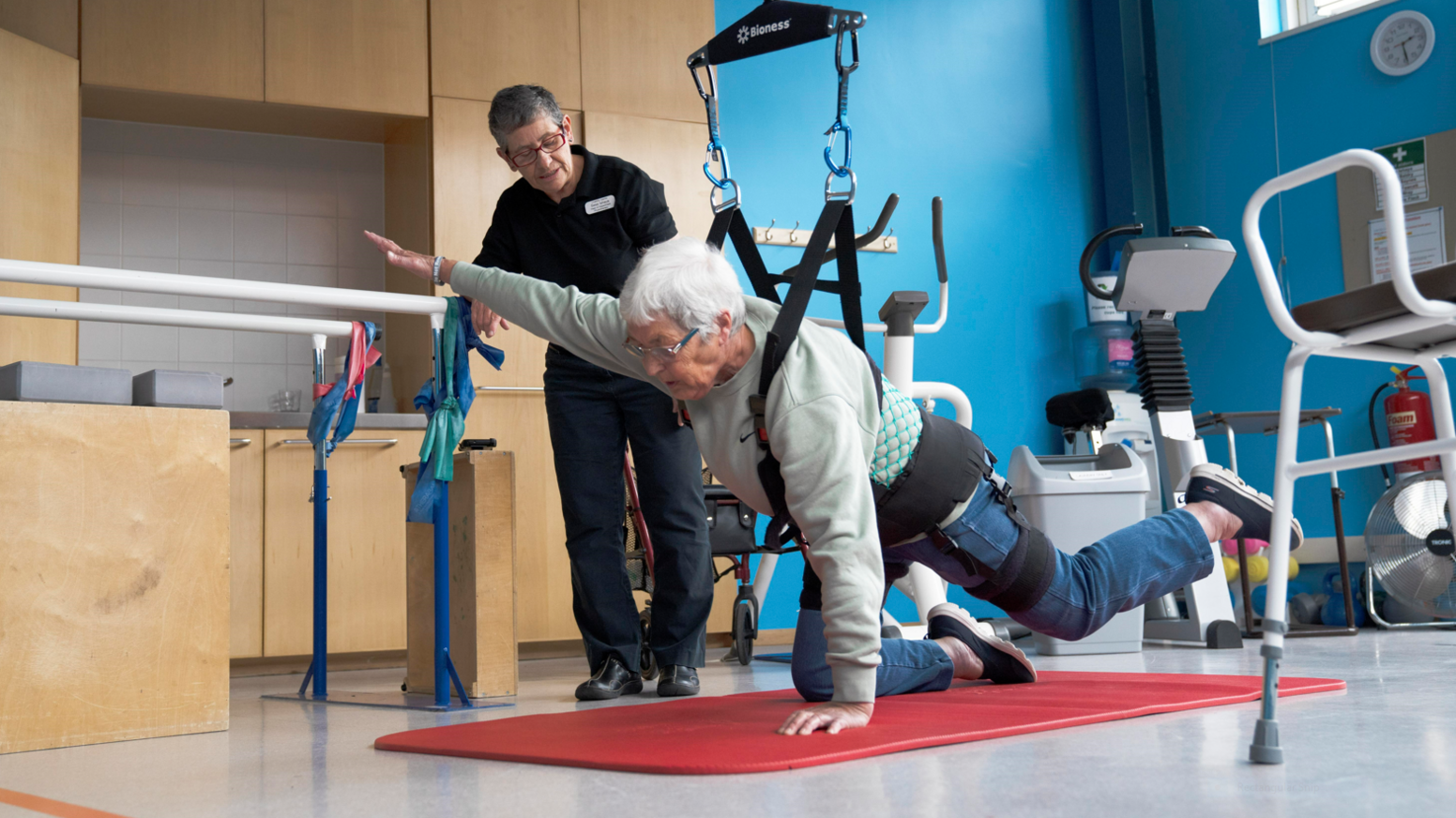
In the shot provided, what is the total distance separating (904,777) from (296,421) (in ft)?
10.1

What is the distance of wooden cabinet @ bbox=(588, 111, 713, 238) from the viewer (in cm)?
451

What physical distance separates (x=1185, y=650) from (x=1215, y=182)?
2749mm

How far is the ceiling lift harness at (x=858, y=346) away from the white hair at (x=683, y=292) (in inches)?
3.5

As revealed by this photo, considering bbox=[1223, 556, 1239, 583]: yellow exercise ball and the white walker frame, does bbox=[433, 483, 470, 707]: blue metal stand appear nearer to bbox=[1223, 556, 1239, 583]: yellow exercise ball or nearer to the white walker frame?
the white walker frame

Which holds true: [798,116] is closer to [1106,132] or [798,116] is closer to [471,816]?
[1106,132]

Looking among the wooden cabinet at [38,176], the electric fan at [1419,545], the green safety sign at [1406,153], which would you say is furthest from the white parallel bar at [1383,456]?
the green safety sign at [1406,153]

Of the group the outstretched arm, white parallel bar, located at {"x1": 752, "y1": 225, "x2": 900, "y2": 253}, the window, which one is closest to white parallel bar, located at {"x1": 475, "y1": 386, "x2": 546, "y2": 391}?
white parallel bar, located at {"x1": 752, "y1": 225, "x2": 900, "y2": 253}

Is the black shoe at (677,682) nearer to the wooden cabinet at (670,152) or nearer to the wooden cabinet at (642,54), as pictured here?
the wooden cabinet at (670,152)

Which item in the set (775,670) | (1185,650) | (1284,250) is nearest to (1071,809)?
(775,670)

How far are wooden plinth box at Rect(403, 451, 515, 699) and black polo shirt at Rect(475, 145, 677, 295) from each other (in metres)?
0.45

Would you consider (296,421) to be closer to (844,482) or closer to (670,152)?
(670,152)

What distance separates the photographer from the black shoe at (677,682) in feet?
8.24

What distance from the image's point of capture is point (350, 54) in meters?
4.21

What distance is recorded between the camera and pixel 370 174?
15.9 feet
